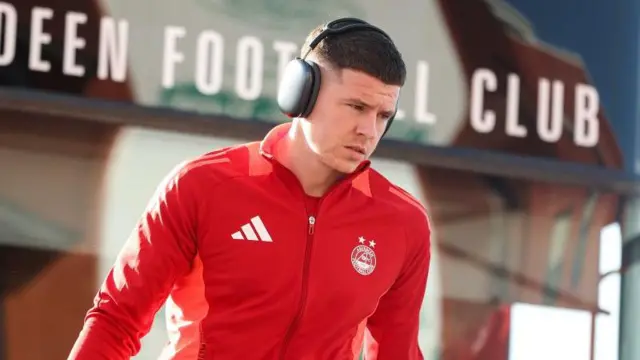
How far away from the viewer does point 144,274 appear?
1.71m

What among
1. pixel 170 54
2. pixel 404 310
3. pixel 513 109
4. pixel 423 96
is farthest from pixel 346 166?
pixel 513 109

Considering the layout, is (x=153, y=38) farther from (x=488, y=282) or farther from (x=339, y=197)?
(x=339, y=197)

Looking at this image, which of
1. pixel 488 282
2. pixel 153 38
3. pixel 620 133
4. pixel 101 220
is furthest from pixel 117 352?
pixel 620 133

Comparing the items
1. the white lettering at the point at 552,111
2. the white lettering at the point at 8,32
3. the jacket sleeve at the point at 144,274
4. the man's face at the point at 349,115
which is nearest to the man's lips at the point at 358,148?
the man's face at the point at 349,115

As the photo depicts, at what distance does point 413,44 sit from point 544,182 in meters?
0.57

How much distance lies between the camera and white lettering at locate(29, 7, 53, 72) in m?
3.18

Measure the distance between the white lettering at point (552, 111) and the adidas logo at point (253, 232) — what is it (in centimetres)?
198

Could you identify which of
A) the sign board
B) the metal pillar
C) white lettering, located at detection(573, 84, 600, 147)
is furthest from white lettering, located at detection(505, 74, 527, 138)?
the metal pillar

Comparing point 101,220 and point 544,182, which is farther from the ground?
point 544,182

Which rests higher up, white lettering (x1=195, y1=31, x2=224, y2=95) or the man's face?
white lettering (x1=195, y1=31, x2=224, y2=95)

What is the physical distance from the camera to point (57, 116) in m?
3.18

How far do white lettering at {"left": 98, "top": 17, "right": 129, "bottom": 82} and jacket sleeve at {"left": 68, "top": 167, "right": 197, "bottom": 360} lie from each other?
1531 millimetres

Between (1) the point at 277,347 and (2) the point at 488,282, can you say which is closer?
(1) the point at 277,347

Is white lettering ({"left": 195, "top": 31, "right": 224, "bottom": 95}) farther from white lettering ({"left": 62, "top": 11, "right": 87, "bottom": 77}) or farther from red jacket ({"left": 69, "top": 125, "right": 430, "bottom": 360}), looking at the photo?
red jacket ({"left": 69, "top": 125, "right": 430, "bottom": 360})
